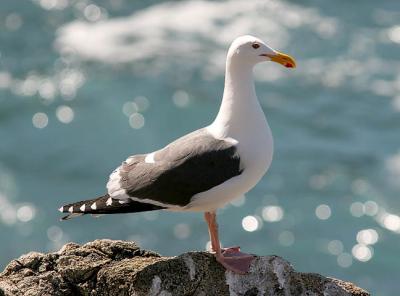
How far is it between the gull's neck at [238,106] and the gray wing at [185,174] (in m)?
0.14

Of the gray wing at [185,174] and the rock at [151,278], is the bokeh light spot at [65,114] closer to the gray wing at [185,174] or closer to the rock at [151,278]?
the gray wing at [185,174]

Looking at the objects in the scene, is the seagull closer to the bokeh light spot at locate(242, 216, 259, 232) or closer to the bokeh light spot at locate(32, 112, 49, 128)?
the bokeh light spot at locate(242, 216, 259, 232)

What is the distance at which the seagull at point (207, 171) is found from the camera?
7992 millimetres

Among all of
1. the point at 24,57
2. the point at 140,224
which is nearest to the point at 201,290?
the point at 140,224

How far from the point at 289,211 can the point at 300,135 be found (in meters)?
2.39

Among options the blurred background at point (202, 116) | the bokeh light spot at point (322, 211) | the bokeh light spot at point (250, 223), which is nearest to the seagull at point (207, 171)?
the blurred background at point (202, 116)

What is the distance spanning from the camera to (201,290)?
736 centimetres

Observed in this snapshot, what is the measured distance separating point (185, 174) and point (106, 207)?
660mm

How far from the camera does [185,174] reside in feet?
26.2

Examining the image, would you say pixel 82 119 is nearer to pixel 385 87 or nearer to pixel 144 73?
pixel 144 73

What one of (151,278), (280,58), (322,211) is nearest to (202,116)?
(322,211)

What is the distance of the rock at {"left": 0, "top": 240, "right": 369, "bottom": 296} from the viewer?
7336mm

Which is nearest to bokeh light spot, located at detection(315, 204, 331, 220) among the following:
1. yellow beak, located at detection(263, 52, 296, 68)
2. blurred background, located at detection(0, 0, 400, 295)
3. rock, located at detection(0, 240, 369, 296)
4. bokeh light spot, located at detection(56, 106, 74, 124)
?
blurred background, located at detection(0, 0, 400, 295)

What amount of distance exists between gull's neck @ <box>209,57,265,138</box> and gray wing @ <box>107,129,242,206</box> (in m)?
0.14
